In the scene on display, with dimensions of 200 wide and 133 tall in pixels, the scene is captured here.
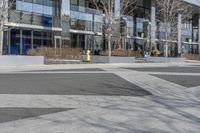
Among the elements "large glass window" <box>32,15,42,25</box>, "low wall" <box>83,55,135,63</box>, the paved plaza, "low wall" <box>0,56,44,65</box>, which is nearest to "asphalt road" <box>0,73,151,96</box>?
the paved plaza

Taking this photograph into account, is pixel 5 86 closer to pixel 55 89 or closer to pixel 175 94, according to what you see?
pixel 55 89

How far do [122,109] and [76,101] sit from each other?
1.88 m

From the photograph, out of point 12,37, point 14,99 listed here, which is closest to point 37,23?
point 12,37

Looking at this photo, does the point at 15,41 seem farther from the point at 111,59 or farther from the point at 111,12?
the point at 111,59

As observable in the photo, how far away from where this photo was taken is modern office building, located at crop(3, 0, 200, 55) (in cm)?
4622

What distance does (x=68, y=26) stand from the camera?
52.8 meters

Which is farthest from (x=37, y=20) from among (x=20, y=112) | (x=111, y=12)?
(x=20, y=112)

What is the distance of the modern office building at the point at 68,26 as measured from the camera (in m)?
46.2

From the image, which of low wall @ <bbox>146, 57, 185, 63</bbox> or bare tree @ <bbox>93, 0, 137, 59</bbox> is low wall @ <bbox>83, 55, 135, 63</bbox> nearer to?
bare tree @ <bbox>93, 0, 137, 59</bbox>

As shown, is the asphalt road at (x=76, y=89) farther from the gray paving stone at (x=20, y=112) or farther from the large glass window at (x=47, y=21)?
the large glass window at (x=47, y=21)

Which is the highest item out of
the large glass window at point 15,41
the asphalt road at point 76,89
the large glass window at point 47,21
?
the large glass window at point 47,21

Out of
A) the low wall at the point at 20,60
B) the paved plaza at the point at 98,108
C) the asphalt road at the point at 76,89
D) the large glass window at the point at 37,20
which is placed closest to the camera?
the paved plaza at the point at 98,108

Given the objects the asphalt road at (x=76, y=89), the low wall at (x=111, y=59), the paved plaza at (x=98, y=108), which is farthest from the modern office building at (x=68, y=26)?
the paved plaza at (x=98, y=108)

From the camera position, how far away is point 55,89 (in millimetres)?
15805
